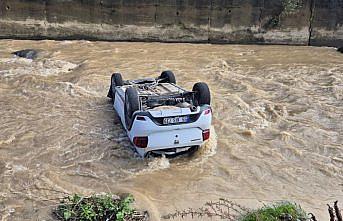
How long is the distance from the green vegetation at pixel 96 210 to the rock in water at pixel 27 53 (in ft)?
29.9

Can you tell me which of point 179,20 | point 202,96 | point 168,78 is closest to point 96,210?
point 202,96

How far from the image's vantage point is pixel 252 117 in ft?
29.3

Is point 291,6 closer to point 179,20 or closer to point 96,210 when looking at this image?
point 179,20

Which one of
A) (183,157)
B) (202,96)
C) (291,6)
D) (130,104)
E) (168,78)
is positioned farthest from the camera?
(291,6)

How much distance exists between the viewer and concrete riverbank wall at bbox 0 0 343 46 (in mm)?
16438

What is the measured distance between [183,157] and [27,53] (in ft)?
28.6

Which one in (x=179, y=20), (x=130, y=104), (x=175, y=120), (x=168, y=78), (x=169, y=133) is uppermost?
(x=179, y=20)

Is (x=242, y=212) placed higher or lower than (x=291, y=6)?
lower

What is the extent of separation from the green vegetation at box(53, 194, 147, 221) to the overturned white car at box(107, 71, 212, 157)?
1.19 meters

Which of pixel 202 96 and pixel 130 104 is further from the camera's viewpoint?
pixel 202 96

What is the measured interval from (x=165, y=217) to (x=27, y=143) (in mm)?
3332

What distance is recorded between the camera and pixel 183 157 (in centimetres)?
698

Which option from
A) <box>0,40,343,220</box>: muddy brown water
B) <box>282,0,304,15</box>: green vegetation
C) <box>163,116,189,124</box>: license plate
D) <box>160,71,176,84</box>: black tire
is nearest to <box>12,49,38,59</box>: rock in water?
<box>0,40,343,220</box>: muddy brown water

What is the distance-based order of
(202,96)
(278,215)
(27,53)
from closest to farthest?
(278,215), (202,96), (27,53)
